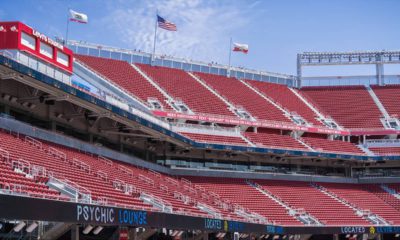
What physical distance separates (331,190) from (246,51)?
20.7m

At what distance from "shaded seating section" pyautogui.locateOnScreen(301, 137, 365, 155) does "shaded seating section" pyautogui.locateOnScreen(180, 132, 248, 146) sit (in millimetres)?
7101

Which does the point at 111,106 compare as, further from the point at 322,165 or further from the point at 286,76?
the point at 286,76

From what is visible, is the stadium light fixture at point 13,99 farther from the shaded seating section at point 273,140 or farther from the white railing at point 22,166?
the shaded seating section at point 273,140

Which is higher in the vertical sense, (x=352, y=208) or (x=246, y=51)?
(x=246, y=51)

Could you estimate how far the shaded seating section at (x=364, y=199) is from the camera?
150ft

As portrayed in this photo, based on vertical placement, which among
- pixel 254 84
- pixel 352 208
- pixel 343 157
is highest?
pixel 254 84

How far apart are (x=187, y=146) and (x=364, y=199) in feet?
51.8

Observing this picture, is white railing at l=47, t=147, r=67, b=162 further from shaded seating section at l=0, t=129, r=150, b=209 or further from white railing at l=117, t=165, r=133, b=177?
white railing at l=117, t=165, r=133, b=177

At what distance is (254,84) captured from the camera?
61.4 meters

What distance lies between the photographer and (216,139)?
4538 cm

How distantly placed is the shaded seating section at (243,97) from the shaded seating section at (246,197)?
29.8ft

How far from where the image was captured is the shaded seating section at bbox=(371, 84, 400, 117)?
2275 inches

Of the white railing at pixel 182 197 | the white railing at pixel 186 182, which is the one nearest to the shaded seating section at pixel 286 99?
the white railing at pixel 186 182

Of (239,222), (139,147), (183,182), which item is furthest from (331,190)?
(239,222)
